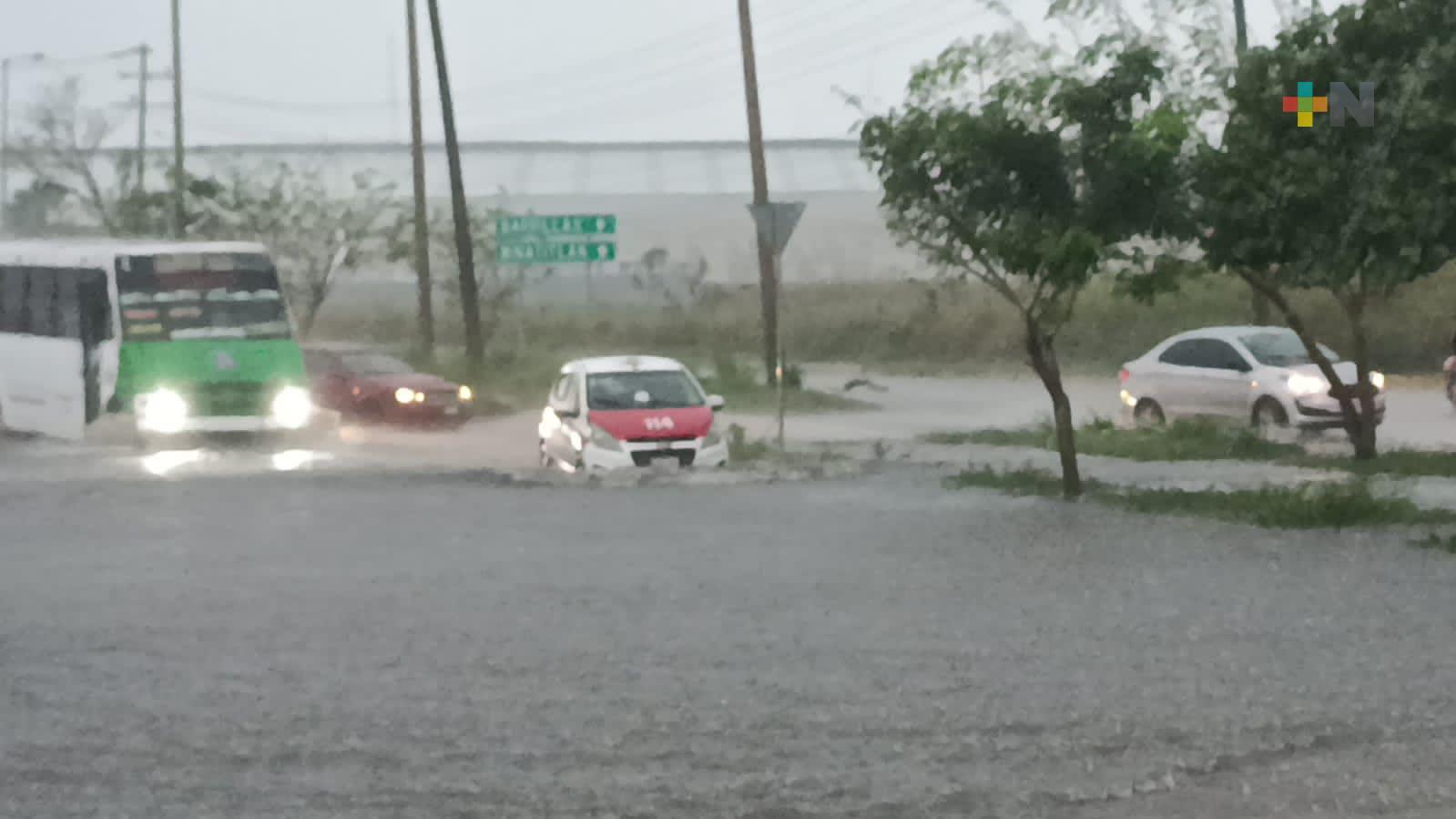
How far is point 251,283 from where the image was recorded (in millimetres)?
31203

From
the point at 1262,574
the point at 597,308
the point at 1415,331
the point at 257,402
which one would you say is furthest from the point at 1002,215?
the point at 597,308

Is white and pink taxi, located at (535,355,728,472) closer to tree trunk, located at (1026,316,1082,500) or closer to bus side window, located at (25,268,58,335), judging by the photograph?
tree trunk, located at (1026,316,1082,500)

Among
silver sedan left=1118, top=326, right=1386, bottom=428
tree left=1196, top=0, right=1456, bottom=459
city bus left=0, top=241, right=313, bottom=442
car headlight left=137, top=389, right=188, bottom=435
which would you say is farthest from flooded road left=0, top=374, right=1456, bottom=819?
silver sedan left=1118, top=326, right=1386, bottom=428

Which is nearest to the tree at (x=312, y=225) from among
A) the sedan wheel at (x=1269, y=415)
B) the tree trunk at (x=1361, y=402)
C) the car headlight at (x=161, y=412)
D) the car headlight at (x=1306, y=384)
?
the car headlight at (x=161, y=412)

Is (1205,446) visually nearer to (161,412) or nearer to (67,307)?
(161,412)

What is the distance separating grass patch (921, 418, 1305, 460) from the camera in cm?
2703

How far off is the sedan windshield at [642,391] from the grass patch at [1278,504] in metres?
4.31

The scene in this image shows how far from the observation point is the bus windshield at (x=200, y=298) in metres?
30.2

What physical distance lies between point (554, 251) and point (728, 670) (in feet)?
115

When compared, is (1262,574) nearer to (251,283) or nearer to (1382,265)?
(1382,265)

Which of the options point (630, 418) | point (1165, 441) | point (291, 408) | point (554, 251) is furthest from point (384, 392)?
point (1165, 441)

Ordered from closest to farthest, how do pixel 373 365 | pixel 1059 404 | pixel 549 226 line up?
pixel 1059 404, pixel 373 365, pixel 549 226

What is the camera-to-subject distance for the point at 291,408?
102 ft

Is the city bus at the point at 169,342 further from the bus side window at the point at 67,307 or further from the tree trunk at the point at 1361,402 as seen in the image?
the tree trunk at the point at 1361,402
